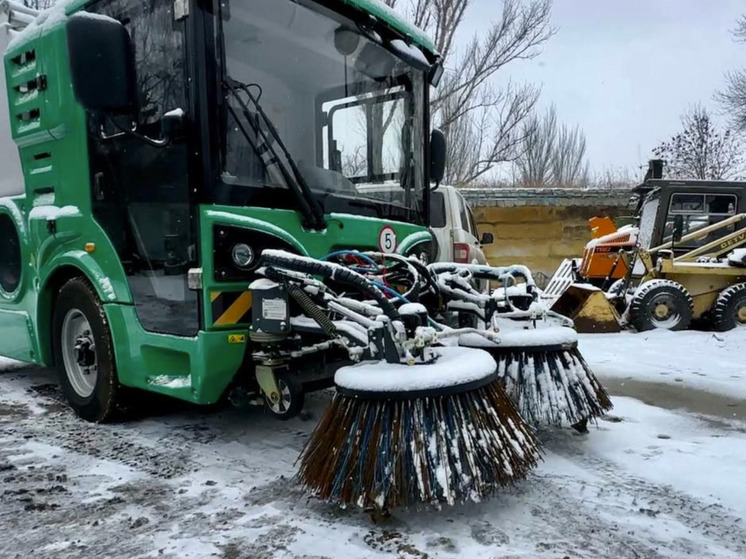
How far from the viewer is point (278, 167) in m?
3.08

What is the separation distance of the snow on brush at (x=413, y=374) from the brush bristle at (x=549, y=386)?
678mm

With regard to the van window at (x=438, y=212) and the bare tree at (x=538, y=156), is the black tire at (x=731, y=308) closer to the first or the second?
the van window at (x=438, y=212)

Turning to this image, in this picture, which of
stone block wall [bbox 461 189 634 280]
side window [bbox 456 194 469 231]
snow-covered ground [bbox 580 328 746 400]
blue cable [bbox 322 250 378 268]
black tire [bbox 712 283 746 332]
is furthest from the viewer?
stone block wall [bbox 461 189 634 280]

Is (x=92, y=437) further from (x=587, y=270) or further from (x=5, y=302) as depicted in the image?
(x=587, y=270)

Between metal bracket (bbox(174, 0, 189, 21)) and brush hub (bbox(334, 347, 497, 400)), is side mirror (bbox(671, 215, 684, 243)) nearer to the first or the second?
brush hub (bbox(334, 347, 497, 400))

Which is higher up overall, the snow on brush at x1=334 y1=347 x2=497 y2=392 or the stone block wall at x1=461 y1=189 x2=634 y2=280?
the stone block wall at x1=461 y1=189 x2=634 y2=280

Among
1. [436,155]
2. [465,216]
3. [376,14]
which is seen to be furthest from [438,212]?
[376,14]

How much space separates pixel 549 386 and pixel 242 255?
1.69 meters

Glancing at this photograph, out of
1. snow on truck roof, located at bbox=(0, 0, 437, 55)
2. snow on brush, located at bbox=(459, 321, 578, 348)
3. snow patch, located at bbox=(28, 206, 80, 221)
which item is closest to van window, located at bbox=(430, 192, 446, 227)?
snow on truck roof, located at bbox=(0, 0, 437, 55)

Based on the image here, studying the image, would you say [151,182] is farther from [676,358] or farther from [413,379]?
[676,358]

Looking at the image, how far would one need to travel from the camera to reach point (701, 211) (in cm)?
919

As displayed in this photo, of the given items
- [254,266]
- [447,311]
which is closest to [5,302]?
[254,266]

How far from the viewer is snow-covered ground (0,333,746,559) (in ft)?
7.23

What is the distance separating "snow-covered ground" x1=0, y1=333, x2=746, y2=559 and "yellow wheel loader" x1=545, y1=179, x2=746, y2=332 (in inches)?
168
